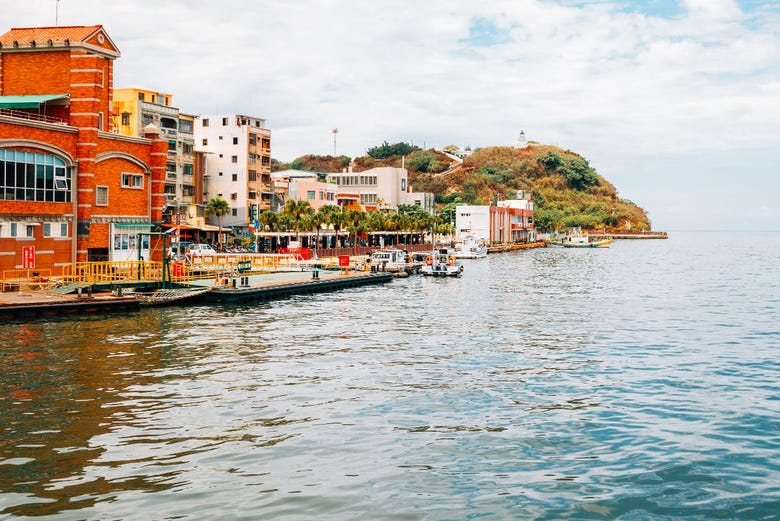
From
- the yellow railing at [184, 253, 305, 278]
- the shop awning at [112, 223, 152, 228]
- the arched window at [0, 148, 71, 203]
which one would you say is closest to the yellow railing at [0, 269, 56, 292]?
the arched window at [0, 148, 71, 203]

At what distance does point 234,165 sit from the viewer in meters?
122

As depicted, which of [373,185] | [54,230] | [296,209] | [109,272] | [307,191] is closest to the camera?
[54,230]

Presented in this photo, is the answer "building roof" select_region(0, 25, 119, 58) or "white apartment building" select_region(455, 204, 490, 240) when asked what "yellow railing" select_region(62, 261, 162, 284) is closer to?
"building roof" select_region(0, 25, 119, 58)

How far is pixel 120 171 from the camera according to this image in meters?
62.4

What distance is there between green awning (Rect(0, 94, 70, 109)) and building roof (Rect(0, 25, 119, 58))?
4.30 metres

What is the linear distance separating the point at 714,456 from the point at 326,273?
6430 centimetres

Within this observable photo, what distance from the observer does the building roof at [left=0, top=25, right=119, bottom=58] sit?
197 feet

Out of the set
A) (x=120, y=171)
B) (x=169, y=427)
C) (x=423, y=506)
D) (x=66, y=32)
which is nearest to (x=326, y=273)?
(x=120, y=171)

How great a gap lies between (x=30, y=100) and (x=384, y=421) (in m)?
46.9

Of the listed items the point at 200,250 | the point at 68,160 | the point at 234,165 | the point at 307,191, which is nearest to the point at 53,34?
the point at 68,160

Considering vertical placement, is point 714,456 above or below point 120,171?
below

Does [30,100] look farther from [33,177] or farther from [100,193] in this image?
[100,193]

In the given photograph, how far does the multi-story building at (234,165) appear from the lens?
399 feet

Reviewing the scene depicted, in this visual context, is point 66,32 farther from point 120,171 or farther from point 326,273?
point 326,273
